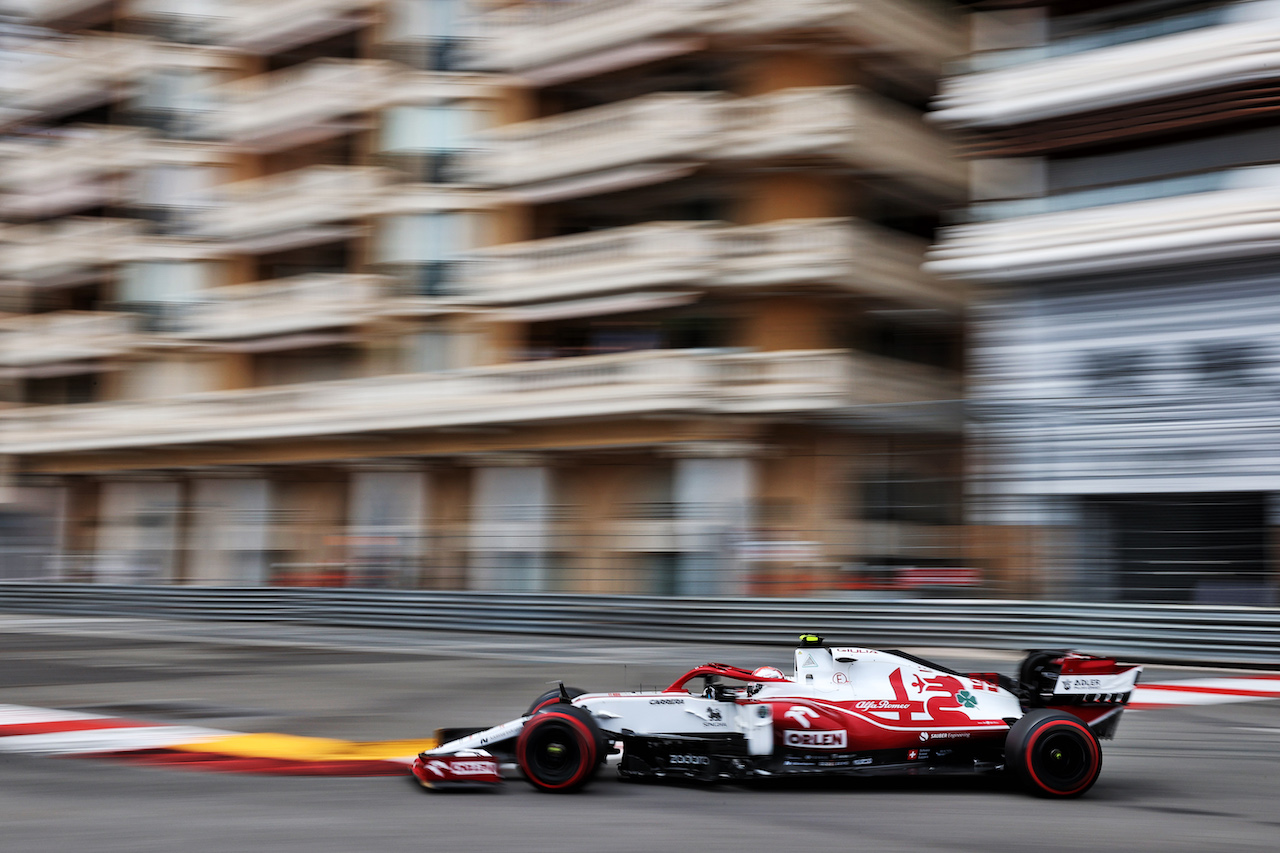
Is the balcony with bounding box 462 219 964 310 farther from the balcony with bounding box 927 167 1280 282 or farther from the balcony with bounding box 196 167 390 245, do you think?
the balcony with bounding box 196 167 390 245

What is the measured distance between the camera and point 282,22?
28078mm

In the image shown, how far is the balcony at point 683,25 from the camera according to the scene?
20.2 meters

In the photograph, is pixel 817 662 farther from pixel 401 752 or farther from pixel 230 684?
pixel 230 684

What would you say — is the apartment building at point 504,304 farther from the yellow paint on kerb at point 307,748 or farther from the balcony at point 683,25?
the yellow paint on kerb at point 307,748

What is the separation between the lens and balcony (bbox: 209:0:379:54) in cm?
2692

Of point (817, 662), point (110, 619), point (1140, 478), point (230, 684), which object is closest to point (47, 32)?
point (110, 619)

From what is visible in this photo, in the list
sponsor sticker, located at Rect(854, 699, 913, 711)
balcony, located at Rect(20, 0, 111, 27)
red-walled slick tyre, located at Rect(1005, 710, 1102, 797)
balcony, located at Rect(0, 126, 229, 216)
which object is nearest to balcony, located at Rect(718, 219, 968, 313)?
sponsor sticker, located at Rect(854, 699, 913, 711)

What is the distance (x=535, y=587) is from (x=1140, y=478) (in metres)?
10.0

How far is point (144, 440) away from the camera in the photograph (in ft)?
92.4

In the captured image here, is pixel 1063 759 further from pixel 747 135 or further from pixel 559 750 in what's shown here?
pixel 747 135

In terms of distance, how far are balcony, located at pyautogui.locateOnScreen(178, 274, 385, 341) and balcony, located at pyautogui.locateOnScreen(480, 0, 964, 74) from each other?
5123 mm

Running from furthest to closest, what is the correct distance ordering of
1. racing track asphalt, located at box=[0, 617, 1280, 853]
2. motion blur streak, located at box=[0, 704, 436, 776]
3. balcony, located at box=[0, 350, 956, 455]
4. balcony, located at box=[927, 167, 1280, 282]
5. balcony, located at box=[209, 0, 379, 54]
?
balcony, located at box=[209, 0, 379, 54]
balcony, located at box=[0, 350, 956, 455]
balcony, located at box=[927, 167, 1280, 282]
motion blur streak, located at box=[0, 704, 436, 776]
racing track asphalt, located at box=[0, 617, 1280, 853]

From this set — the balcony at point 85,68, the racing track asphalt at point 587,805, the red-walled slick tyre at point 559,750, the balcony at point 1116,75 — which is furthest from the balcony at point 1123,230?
the balcony at point 85,68

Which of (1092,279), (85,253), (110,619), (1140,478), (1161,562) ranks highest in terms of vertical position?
(85,253)
